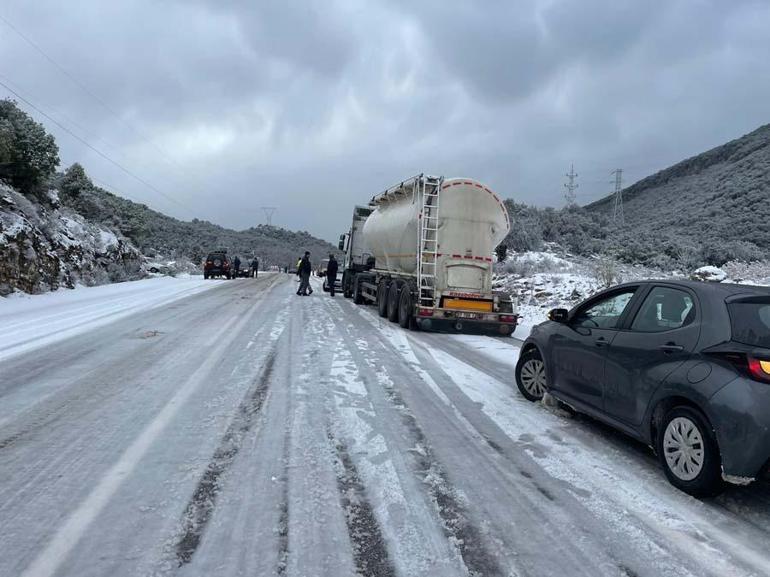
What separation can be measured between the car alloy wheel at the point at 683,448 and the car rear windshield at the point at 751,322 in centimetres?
74

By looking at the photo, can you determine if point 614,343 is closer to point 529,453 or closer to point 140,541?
point 529,453

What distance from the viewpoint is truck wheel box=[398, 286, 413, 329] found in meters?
13.7

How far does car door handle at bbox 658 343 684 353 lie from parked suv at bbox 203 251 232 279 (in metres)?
37.9

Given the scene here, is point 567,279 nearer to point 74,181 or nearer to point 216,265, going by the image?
point 74,181

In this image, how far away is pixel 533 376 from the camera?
22.6ft

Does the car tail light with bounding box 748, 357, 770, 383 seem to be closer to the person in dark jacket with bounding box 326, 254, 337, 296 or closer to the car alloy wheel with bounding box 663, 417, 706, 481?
the car alloy wheel with bounding box 663, 417, 706, 481

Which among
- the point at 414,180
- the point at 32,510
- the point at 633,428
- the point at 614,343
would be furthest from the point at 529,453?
the point at 414,180

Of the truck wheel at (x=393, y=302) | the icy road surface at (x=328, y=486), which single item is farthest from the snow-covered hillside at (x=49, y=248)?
the icy road surface at (x=328, y=486)

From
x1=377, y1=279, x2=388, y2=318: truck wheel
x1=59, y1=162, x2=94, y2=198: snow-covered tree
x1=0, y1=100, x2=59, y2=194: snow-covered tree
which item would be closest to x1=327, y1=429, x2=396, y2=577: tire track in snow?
x1=377, y1=279, x2=388, y2=318: truck wheel

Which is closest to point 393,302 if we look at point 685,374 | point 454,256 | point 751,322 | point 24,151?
point 454,256

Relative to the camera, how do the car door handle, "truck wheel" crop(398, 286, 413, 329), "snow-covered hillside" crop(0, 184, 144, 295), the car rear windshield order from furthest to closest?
"snow-covered hillside" crop(0, 184, 144, 295)
"truck wheel" crop(398, 286, 413, 329)
the car door handle
the car rear windshield

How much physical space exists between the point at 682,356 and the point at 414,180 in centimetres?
1023

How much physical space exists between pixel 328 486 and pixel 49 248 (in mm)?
18936

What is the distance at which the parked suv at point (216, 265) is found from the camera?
130 feet
